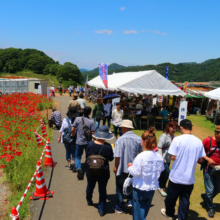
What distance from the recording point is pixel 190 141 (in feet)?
10.8

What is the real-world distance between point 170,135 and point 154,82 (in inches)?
314

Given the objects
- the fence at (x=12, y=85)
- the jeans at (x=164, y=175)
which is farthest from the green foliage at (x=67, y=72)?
the jeans at (x=164, y=175)

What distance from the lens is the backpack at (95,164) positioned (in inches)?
139

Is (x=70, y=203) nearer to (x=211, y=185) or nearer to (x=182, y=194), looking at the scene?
(x=182, y=194)

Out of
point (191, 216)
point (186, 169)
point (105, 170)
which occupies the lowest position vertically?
point (191, 216)

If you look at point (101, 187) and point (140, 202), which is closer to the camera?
point (140, 202)

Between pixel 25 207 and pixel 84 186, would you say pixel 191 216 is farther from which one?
pixel 25 207

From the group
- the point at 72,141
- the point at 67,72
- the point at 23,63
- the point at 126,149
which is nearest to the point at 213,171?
the point at 126,149

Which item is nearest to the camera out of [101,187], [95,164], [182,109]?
[95,164]

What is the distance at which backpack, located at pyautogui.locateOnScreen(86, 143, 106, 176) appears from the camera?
354cm

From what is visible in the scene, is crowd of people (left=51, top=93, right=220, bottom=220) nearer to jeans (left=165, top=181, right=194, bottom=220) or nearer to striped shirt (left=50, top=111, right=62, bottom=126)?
jeans (left=165, top=181, right=194, bottom=220)

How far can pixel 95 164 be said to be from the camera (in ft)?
11.6

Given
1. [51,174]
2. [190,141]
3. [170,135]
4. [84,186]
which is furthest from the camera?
[51,174]

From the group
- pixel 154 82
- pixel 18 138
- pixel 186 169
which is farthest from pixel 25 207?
pixel 154 82
